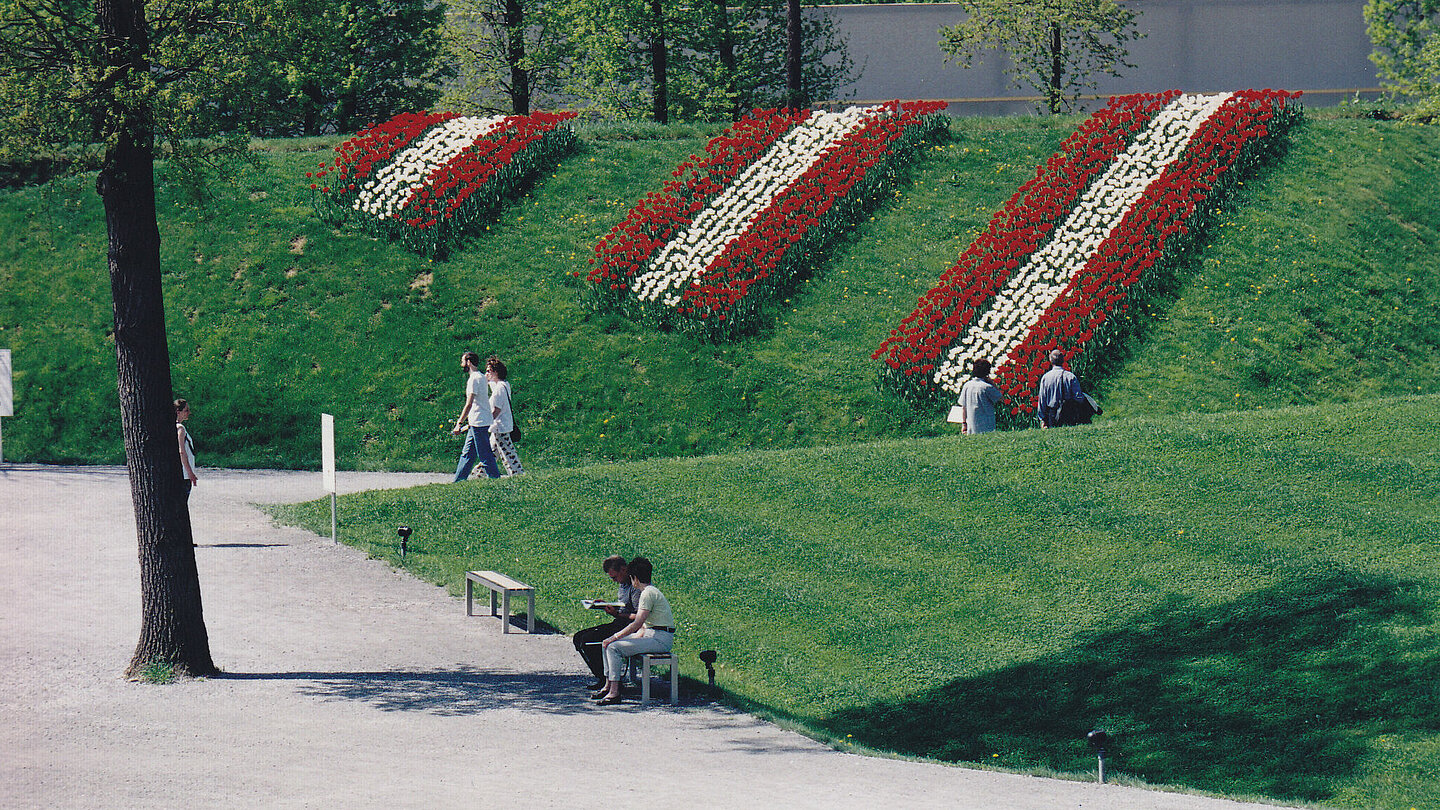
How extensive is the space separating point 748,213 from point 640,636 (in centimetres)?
1324

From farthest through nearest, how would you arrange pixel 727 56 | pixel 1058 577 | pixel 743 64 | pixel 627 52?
pixel 743 64 < pixel 727 56 < pixel 627 52 < pixel 1058 577

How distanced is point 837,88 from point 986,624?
26.1 m

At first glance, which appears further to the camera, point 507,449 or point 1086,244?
point 1086,244

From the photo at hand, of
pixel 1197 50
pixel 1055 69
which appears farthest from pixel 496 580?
pixel 1197 50

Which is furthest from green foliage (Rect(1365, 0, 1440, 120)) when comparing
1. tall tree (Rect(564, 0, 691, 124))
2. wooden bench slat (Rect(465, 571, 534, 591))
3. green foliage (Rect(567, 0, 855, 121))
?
wooden bench slat (Rect(465, 571, 534, 591))

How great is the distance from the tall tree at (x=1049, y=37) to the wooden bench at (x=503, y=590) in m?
21.5

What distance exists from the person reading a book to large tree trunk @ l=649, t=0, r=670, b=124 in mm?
20123

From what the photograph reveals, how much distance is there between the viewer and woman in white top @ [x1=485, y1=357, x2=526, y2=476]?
17500 mm

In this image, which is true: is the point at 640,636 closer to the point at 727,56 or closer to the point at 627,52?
the point at 627,52

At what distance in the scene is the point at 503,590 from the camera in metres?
13.1

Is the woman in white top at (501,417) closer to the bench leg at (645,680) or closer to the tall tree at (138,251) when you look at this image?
the tall tree at (138,251)

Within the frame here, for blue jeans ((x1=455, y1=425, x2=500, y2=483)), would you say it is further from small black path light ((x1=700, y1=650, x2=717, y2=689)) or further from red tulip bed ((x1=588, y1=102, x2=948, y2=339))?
small black path light ((x1=700, y1=650, x2=717, y2=689))

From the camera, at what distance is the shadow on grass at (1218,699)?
10.9 meters

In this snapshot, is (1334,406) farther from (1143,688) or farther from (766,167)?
(766,167)
